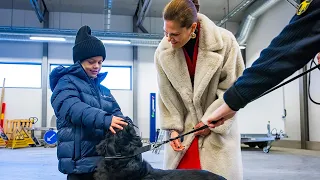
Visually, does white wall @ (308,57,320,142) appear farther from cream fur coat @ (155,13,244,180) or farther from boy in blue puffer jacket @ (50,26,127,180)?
boy in blue puffer jacket @ (50,26,127,180)

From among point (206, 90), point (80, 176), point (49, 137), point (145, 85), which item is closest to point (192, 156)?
point (206, 90)

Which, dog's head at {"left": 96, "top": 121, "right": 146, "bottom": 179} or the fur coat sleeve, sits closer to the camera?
dog's head at {"left": 96, "top": 121, "right": 146, "bottom": 179}

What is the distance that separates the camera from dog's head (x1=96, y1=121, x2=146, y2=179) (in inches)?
57.0

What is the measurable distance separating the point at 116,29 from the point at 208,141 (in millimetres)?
11420

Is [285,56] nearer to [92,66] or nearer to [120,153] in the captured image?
[120,153]

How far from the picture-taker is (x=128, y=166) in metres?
1.45

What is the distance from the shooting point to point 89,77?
1.93 metres

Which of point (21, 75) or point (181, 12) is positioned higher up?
point (21, 75)

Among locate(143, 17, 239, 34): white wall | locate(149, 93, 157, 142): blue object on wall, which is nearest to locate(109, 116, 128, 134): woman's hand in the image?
locate(149, 93, 157, 142): blue object on wall

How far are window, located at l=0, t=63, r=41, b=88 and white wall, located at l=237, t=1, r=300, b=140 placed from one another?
6.97 metres

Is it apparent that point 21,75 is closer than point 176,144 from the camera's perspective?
No

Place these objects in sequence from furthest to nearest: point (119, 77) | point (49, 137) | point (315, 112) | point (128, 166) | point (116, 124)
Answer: point (119, 77)
point (49, 137)
point (315, 112)
point (116, 124)
point (128, 166)

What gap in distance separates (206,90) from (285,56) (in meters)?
0.84

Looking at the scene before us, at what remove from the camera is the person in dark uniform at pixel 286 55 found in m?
0.87
